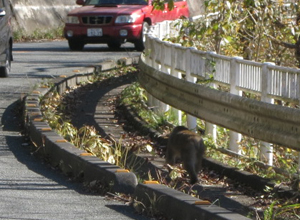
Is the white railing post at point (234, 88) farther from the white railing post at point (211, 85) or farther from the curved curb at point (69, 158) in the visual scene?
the curved curb at point (69, 158)

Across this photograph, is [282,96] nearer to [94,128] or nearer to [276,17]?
[94,128]

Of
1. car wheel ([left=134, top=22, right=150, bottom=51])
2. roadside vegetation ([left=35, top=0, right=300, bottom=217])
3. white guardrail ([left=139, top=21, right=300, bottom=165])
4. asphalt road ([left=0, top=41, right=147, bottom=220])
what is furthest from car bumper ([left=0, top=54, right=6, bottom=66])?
car wheel ([left=134, top=22, right=150, bottom=51])

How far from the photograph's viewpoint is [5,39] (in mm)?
16094

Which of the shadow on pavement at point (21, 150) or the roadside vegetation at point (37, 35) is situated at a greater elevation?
A: the shadow on pavement at point (21, 150)

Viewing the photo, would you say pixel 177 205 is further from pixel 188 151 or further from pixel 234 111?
pixel 234 111

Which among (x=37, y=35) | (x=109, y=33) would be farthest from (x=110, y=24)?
(x=37, y=35)

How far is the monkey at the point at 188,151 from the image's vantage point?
312 inches

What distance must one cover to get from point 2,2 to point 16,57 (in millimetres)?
4297

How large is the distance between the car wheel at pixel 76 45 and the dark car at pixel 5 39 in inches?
246

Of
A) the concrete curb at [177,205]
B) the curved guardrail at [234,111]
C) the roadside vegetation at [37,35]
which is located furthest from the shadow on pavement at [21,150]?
the roadside vegetation at [37,35]

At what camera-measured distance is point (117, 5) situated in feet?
75.9

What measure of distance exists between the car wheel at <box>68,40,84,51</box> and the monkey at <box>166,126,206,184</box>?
48.0ft

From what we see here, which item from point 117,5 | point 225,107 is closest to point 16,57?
point 117,5

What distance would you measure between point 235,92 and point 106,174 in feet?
6.95
